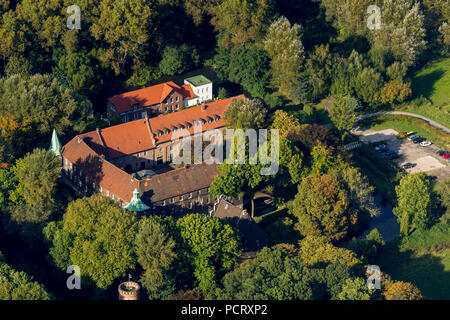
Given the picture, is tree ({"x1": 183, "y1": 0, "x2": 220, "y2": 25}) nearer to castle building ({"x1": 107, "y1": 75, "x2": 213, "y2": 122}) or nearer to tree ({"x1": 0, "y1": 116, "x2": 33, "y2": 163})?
castle building ({"x1": 107, "y1": 75, "x2": 213, "y2": 122})

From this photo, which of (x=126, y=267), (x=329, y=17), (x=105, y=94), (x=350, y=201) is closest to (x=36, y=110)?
(x=105, y=94)

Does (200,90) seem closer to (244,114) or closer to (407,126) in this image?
(244,114)

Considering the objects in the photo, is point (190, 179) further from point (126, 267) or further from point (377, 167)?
point (377, 167)

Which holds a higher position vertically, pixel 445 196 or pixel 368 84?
pixel 368 84

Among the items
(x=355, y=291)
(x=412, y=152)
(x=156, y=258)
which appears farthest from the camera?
(x=412, y=152)

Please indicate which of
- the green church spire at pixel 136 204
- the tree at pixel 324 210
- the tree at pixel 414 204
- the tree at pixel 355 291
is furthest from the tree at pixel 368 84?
the tree at pixel 355 291

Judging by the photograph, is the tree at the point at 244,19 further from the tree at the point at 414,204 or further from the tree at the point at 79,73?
the tree at the point at 414,204

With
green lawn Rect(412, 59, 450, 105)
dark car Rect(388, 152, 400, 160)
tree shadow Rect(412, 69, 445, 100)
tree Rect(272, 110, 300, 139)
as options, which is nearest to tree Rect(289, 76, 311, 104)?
tree Rect(272, 110, 300, 139)

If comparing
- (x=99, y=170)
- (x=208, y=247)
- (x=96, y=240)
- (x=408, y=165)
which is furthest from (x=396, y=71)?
(x=96, y=240)
